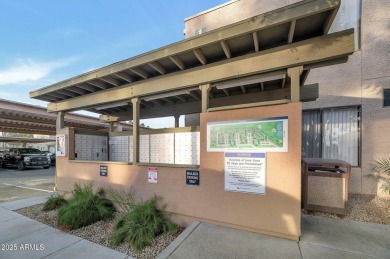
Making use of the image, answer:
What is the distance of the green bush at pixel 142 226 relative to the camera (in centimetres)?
339

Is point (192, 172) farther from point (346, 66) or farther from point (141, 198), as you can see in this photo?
point (346, 66)

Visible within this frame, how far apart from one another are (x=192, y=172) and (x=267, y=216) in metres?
1.59

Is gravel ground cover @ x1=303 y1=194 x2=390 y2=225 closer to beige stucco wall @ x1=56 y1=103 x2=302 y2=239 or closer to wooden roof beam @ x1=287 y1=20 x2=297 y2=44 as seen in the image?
beige stucco wall @ x1=56 y1=103 x2=302 y2=239

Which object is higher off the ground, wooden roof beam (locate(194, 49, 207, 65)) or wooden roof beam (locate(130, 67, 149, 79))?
wooden roof beam (locate(194, 49, 207, 65))

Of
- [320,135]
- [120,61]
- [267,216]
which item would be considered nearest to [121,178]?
[120,61]

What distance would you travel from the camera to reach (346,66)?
6227 mm

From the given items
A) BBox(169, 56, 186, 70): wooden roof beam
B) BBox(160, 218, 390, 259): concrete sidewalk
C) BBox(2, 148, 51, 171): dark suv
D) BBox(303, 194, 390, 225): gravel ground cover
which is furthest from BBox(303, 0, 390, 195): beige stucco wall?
BBox(2, 148, 51, 171): dark suv

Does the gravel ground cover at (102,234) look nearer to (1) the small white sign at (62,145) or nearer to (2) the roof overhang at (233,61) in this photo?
(1) the small white sign at (62,145)

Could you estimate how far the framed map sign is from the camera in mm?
3215

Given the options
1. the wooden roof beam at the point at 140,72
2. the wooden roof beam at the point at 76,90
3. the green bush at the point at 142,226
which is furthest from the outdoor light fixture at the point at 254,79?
the wooden roof beam at the point at 76,90

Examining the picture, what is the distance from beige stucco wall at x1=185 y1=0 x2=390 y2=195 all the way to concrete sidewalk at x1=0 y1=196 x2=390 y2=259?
2943 millimetres

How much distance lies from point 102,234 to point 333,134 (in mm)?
7300

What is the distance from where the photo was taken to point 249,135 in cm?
345

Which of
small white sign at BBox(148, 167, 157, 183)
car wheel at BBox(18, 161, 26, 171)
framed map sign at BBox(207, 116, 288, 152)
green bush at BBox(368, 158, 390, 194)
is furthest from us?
car wheel at BBox(18, 161, 26, 171)
